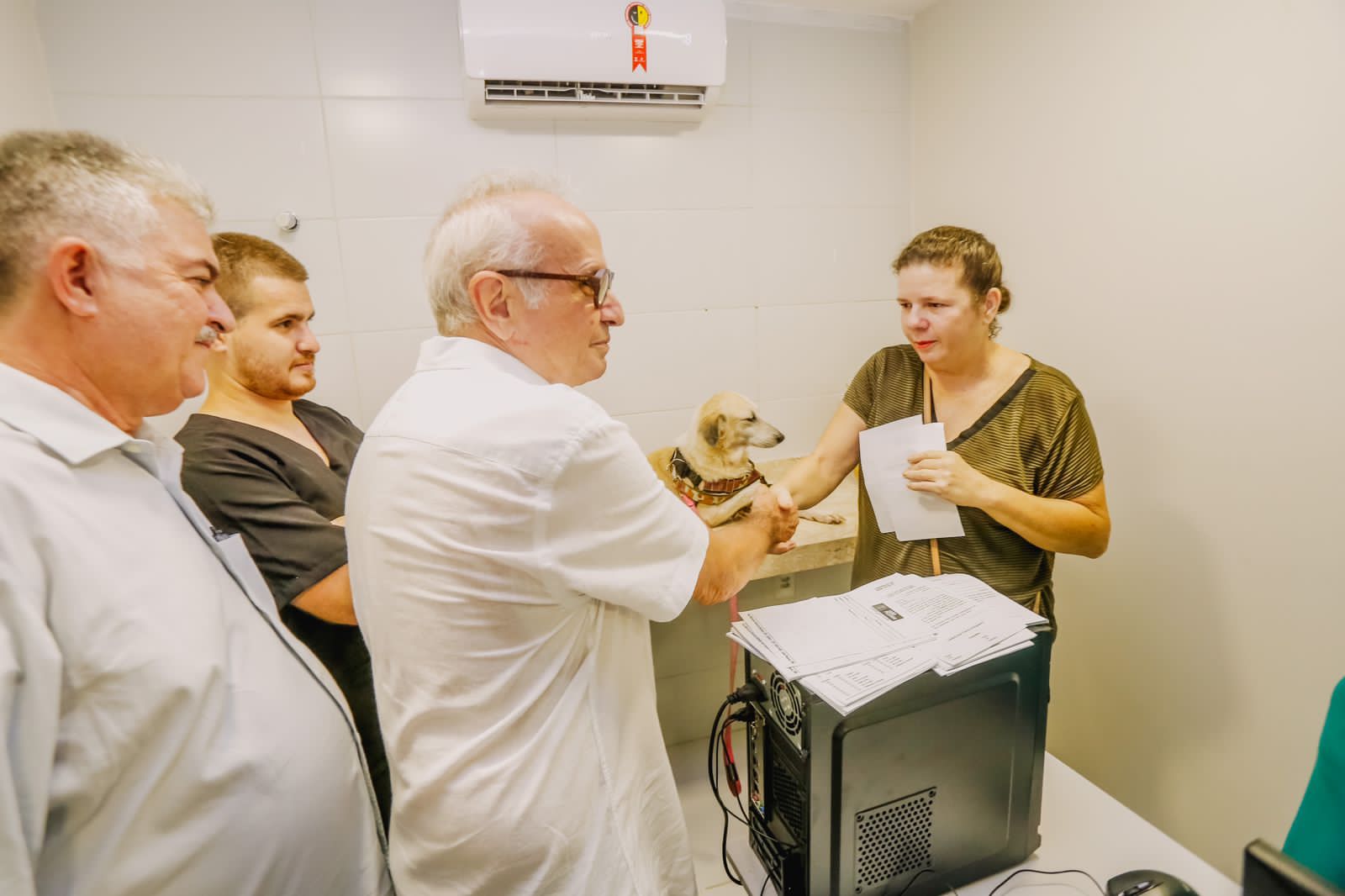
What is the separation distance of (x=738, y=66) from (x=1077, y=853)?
2.29 metres

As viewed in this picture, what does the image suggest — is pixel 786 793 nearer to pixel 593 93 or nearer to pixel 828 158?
pixel 593 93

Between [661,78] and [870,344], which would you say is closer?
[661,78]

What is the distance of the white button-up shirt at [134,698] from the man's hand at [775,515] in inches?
26.1

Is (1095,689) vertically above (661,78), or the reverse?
(661,78)

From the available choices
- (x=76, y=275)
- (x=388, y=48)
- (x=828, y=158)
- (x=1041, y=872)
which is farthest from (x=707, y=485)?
(x=388, y=48)

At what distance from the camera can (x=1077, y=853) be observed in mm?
1114

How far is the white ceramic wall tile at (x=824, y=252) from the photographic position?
93.2 inches

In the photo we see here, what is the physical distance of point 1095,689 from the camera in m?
1.96

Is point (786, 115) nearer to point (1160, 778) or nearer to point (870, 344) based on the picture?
point (870, 344)

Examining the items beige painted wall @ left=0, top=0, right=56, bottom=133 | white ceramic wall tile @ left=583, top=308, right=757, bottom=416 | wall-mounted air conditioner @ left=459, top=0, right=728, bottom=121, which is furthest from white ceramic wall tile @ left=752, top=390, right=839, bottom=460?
beige painted wall @ left=0, top=0, right=56, bottom=133

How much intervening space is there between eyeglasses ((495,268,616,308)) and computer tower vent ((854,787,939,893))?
80 cm

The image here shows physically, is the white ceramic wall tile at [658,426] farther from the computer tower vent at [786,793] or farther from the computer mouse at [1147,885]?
the computer mouse at [1147,885]

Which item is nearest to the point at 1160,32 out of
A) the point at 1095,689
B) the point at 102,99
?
the point at 1095,689

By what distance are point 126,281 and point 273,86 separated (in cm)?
145
